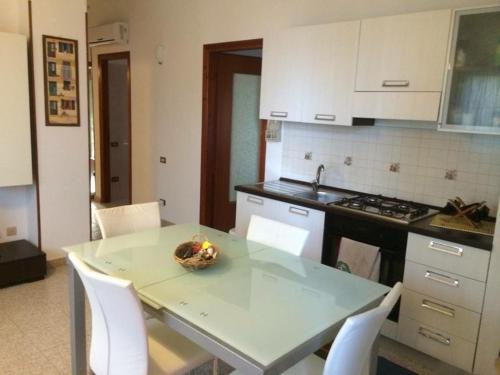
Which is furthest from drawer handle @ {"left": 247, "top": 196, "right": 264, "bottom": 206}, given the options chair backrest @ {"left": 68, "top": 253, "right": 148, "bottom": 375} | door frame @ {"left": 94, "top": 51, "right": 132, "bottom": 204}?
door frame @ {"left": 94, "top": 51, "right": 132, "bottom": 204}

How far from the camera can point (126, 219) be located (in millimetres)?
2715

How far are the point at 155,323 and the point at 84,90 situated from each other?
8.20ft

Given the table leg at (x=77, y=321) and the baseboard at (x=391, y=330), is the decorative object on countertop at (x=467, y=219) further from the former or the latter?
the table leg at (x=77, y=321)

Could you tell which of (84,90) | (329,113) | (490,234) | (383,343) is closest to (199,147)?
(84,90)

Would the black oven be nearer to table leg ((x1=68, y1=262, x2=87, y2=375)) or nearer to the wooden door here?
table leg ((x1=68, y1=262, x2=87, y2=375))

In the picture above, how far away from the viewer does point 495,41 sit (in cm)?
241

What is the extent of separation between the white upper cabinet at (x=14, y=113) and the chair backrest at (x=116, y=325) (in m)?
2.06

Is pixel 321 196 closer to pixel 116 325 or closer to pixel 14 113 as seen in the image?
pixel 116 325

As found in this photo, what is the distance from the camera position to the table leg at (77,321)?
2166 millimetres

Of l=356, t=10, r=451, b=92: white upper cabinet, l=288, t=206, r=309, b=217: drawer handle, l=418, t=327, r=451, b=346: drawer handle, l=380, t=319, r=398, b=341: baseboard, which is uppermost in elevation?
l=356, t=10, r=451, b=92: white upper cabinet

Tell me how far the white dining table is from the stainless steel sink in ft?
2.94

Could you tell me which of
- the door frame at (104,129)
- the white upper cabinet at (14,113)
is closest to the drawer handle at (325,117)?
the white upper cabinet at (14,113)

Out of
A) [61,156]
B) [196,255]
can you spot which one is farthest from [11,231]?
[196,255]

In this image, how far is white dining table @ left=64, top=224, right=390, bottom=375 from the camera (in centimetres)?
144
